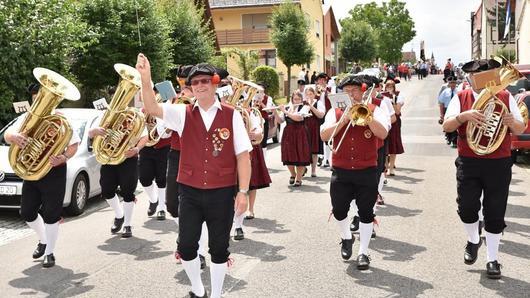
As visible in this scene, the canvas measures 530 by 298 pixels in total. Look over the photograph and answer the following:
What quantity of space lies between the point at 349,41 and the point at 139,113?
61.5 m

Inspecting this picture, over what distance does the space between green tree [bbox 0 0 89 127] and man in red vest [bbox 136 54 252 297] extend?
305 inches

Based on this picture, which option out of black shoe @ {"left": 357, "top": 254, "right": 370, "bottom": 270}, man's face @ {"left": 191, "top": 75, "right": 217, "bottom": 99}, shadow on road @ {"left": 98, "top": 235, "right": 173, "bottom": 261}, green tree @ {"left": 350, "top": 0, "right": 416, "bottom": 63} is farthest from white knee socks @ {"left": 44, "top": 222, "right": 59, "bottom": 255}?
green tree @ {"left": 350, "top": 0, "right": 416, "bottom": 63}

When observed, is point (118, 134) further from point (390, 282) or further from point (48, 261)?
point (390, 282)

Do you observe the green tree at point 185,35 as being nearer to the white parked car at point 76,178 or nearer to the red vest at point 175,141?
the white parked car at point 76,178

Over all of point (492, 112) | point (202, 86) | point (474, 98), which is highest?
point (202, 86)

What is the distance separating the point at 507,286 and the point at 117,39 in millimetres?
15270

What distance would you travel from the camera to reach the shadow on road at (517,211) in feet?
29.1

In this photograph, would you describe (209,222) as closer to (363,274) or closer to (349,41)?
(363,274)

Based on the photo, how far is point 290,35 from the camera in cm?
3891

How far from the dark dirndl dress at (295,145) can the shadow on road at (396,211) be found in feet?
8.13

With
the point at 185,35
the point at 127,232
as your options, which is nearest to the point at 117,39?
the point at 185,35

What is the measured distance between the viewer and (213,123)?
4883 millimetres

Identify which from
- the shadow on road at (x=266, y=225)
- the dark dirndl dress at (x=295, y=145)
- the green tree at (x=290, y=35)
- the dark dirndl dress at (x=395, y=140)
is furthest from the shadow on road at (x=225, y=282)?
the green tree at (x=290, y=35)

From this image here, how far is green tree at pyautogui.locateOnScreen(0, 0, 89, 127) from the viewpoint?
1162 centimetres
